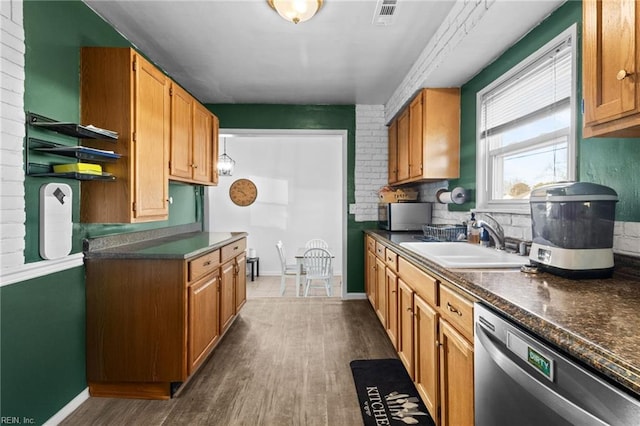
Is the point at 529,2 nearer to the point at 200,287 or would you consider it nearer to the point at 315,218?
the point at 200,287

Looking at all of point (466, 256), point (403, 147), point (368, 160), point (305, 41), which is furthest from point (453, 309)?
point (368, 160)

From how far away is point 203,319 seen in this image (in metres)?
2.59

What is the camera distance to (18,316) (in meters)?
1.73

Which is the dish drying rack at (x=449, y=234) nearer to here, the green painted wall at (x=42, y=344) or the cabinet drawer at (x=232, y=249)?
the cabinet drawer at (x=232, y=249)

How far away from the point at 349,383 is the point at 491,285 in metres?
1.50

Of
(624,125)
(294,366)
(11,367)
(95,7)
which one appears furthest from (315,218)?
(624,125)

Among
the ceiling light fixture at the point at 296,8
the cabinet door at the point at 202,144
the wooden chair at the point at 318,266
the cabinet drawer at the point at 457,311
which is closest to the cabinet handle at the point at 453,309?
the cabinet drawer at the point at 457,311

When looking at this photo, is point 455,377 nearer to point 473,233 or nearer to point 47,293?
point 473,233

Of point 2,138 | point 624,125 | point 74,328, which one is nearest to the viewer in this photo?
point 624,125

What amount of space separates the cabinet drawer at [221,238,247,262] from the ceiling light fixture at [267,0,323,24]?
1871 millimetres

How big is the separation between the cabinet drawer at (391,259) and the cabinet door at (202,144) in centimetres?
188

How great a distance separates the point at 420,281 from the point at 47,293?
2.04 m

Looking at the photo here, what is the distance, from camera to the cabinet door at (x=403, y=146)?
3777mm

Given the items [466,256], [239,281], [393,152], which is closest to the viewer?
[466,256]
